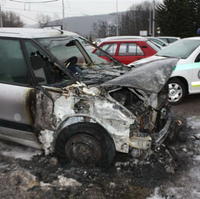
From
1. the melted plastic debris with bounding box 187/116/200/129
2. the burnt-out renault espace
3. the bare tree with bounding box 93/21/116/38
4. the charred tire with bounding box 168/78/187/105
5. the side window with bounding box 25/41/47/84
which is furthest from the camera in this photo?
the bare tree with bounding box 93/21/116/38

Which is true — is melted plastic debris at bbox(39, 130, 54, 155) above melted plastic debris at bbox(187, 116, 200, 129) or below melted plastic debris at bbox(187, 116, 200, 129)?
above

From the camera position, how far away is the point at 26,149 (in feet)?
11.9

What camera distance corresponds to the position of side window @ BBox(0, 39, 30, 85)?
308cm

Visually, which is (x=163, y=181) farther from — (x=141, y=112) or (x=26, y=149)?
(x=26, y=149)

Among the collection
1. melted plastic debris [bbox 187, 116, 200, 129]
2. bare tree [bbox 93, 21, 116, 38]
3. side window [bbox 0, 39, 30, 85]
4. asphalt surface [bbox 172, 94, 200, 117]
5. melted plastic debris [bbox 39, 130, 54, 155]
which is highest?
bare tree [bbox 93, 21, 116, 38]

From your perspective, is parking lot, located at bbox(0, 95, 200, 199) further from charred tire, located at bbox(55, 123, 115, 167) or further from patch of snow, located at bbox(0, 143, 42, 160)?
charred tire, located at bbox(55, 123, 115, 167)

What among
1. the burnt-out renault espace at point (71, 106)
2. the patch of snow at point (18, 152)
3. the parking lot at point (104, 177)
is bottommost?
the parking lot at point (104, 177)

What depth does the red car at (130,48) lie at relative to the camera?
323 inches

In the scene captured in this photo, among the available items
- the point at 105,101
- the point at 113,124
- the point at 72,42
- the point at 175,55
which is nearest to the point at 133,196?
the point at 113,124

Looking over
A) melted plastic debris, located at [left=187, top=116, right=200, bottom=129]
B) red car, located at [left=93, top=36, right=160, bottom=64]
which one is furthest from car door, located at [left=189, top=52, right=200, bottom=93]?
red car, located at [left=93, top=36, right=160, bottom=64]

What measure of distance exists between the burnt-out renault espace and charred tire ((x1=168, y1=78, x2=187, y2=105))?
95.6 inches

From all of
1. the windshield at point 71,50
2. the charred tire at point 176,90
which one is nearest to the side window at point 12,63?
the windshield at point 71,50

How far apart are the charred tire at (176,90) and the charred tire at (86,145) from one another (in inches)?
132

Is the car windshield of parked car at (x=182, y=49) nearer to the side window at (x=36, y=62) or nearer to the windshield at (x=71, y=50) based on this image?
the windshield at (x=71, y=50)
